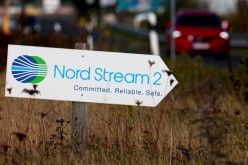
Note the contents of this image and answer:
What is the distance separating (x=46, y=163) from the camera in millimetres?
7777

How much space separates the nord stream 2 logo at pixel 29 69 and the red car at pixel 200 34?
59.5ft

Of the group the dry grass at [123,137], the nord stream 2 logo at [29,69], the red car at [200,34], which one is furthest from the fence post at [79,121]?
the red car at [200,34]

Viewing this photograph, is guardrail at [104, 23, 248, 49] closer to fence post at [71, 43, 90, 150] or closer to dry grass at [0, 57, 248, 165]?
dry grass at [0, 57, 248, 165]

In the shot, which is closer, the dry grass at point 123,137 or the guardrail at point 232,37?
the dry grass at point 123,137

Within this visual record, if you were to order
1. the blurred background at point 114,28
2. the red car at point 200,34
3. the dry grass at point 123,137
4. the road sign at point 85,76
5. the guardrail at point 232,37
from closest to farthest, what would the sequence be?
the dry grass at point 123,137
the road sign at point 85,76
the blurred background at point 114,28
the red car at point 200,34
the guardrail at point 232,37

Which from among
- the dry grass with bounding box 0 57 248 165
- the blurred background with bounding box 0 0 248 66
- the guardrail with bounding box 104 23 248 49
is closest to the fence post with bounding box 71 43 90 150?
the dry grass with bounding box 0 57 248 165

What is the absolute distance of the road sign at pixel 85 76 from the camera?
8.23 m

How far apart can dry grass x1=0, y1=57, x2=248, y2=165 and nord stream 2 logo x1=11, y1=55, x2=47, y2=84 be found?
354 mm

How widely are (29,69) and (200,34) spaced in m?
19.5

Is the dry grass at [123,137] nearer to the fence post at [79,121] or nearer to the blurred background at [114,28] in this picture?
the fence post at [79,121]

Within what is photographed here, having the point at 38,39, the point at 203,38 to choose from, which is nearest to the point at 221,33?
the point at 203,38

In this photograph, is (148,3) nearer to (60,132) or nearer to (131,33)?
(131,33)

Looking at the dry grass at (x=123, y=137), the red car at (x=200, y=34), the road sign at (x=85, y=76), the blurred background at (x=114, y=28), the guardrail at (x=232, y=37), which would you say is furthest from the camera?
the guardrail at (x=232, y=37)

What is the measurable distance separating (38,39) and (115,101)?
51.6 ft
